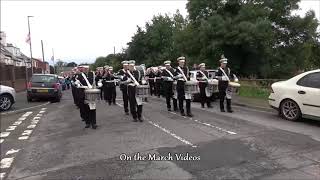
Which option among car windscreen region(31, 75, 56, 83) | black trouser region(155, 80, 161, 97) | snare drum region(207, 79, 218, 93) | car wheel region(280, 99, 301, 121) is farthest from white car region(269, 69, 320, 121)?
car windscreen region(31, 75, 56, 83)

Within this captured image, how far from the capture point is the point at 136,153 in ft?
27.2

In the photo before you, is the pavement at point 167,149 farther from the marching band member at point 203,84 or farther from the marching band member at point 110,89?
the marching band member at point 110,89

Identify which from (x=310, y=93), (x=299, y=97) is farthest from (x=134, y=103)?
(x=310, y=93)

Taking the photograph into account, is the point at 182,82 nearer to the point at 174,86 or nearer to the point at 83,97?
the point at 174,86

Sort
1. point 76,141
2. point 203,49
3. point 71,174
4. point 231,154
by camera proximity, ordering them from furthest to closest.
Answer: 1. point 203,49
2. point 76,141
3. point 231,154
4. point 71,174

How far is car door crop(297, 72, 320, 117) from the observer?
11.2 m

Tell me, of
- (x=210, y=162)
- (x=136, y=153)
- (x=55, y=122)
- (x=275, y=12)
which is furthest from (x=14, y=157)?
(x=275, y=12)

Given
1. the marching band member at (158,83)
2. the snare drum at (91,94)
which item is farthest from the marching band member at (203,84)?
the marching band member at (158,83)

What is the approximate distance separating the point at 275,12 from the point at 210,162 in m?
30.5

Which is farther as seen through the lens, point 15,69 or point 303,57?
point 15,69

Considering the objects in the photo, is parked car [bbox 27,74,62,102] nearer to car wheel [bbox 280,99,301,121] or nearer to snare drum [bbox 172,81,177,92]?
snare drum [bbox 172,81,177,92]

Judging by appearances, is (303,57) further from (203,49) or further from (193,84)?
(193,84)

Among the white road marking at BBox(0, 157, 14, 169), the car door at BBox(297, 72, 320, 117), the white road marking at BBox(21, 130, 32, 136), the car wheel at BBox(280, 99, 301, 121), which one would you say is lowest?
the white road marking at BBox(0, 157, 14, 169)

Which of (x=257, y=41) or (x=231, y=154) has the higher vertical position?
(x=257, y=41)
